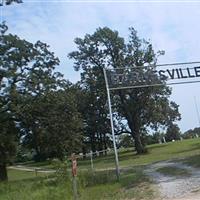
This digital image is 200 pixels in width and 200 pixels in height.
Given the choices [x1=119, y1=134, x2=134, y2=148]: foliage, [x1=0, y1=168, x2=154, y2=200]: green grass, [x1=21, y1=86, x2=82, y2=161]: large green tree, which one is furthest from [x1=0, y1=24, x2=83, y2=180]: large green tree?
[x1=119, y1=134, x2=134, y2=148]: foliage

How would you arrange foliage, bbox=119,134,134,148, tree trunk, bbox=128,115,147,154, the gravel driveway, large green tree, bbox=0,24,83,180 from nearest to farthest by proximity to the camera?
the gravel driveway
large green tree, bbox=0,24,83,180
tree trunk, bbox=128,115,147,154
foliage, bbox=119,134,134,148

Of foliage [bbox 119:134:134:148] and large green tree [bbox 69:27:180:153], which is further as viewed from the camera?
foliage [bbox 119:134:134:148]

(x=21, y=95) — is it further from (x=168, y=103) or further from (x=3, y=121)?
(x=168, y=103)

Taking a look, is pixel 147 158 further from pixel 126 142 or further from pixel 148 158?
pixel 126 142

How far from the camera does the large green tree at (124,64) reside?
192 feet

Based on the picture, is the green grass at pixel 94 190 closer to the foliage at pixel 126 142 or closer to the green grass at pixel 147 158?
the green grass at pixel 147 158

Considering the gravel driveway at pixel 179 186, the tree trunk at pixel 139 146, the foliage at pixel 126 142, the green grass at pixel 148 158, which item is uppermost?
the foliage at pixel 126 142

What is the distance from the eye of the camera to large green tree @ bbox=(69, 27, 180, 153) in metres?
58.5

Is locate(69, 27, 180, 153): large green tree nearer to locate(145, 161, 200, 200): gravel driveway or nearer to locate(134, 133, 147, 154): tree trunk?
locate(134, 133, 147, 154): tree trunk

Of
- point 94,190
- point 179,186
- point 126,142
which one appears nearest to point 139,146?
point 126,142

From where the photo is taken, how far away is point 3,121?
38.6 metres

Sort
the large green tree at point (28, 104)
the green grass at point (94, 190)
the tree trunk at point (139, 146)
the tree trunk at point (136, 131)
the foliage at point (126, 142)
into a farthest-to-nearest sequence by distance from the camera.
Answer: the foliage at point (126, 142) < the tree trunk at point (136, 131) < the tree trunk at point (139, 146) < the large green tree at point (28, 104) < the green grass at point (94, 190)

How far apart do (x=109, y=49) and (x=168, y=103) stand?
32.5 feet

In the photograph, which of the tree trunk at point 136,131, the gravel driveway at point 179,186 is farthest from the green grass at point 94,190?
the tree trunk at point 136,131
